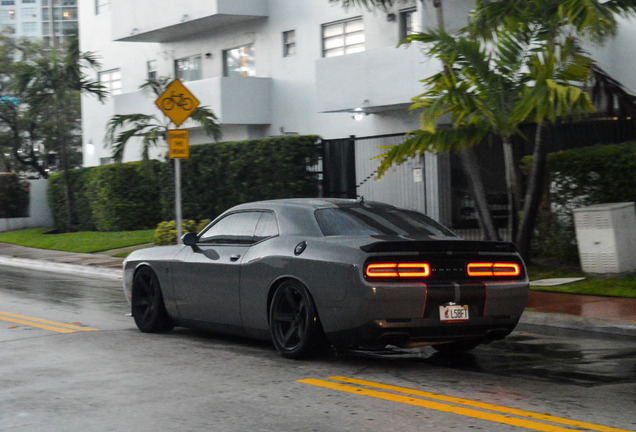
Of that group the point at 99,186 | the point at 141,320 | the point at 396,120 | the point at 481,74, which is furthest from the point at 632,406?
the point at 99,186

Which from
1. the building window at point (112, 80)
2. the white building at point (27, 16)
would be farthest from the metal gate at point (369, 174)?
the white building at point (27, 16)

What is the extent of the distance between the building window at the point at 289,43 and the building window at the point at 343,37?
1.33m

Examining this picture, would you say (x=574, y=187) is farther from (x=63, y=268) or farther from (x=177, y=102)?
(x=63, y=268)

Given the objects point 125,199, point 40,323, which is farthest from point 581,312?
point 125,199

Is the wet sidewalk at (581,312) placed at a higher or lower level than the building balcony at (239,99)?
lower

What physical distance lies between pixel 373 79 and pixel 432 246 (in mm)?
14671

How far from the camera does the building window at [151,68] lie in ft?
108

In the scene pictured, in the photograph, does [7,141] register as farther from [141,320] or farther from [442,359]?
[442,359]

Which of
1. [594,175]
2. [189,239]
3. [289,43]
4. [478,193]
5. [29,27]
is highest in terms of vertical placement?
[29,27]

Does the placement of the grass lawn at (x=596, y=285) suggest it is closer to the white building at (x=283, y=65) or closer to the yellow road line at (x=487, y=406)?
the white building at (x=283, y=65)

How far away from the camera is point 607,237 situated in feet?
47.9

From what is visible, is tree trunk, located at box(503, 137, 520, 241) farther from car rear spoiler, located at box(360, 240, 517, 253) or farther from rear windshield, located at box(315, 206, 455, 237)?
car rear spoiler, located at box(360, 240, 517, 253)

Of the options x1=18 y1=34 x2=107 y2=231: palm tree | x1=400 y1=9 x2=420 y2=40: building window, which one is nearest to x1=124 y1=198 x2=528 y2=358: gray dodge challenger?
x1=400 y1=9 x2=420 y2=40: building window

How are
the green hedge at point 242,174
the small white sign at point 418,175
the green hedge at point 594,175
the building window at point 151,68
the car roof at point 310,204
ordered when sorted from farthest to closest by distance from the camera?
the building window at point 151,68, the green hedge at point 242,174, the small white sign at point 418,175, the green hedge at point 594,175, the car roof at point 310,204
